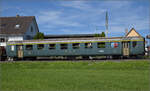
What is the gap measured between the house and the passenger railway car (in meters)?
13.3

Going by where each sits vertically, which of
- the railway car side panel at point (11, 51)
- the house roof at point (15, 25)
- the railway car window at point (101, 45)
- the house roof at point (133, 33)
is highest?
the house roof at point (15, 25)

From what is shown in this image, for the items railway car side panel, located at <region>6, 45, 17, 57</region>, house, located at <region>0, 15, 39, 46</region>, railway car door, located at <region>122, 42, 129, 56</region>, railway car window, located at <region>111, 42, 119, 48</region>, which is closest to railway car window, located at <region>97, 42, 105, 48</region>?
railway car window, located at <region>111, 42, 119, 48</region>

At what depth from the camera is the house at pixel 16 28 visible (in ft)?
128

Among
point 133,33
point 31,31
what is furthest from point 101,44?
point 133,33

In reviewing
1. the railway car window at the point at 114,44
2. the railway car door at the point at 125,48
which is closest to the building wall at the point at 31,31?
the railway car window at the point at 114,44

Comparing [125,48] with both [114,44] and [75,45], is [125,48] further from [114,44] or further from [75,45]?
[75,45]

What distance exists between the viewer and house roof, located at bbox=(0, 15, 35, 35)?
3987cm

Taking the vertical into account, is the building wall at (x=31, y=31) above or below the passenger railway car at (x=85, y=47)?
above

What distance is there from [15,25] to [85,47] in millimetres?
24264

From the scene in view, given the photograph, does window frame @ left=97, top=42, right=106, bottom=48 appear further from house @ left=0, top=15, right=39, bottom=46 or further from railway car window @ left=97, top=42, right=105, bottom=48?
house @ left=0, top=15, right=39, bottom=46

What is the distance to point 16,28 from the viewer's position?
4128 cm

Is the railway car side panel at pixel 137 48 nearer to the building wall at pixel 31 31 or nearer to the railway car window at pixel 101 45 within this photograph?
the railway car window at pixel 101 45

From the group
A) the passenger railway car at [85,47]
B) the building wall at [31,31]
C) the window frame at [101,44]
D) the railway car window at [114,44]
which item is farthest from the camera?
the building wall at [31,31]

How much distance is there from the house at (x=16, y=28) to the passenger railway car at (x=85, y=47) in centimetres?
1329
